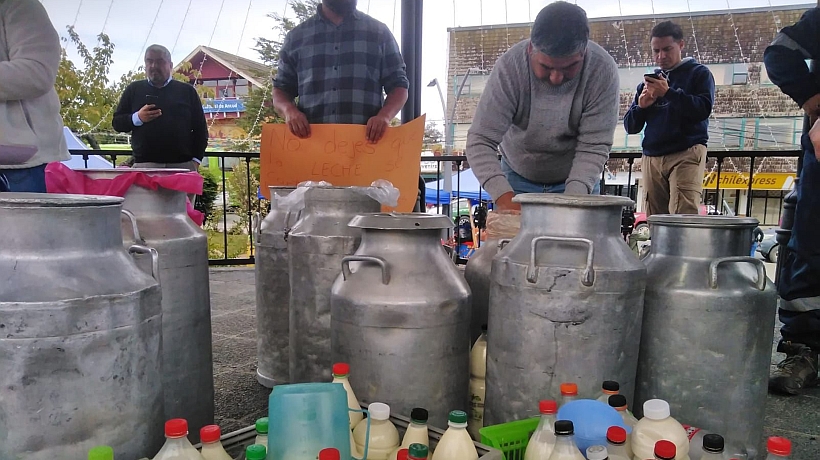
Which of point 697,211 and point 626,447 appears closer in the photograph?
point 626,447

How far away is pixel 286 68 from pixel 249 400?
1953mm

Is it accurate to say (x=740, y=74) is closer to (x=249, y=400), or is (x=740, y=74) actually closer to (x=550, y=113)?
(x=550, y=113)

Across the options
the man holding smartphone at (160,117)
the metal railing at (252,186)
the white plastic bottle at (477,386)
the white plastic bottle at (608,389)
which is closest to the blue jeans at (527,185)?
the white plastic bottle at (477,386)

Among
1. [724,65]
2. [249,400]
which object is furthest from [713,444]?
[724,65]

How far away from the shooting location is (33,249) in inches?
47.8

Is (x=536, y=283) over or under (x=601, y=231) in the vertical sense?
under

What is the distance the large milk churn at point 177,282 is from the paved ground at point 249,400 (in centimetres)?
48

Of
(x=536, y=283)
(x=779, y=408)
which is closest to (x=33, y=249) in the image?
(x=536, y=283)

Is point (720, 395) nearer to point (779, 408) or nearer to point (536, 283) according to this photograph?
point (536, 283)

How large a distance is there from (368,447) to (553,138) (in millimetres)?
1881

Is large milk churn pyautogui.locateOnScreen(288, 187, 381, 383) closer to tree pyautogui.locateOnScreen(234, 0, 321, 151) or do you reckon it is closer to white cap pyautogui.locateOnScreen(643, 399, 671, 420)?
white cap pyautogui.locateOnScreen(643, 399, 671, 420)

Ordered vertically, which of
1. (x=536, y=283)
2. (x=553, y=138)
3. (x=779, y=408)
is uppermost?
(x=553, y=138)

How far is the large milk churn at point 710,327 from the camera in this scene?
1703mm

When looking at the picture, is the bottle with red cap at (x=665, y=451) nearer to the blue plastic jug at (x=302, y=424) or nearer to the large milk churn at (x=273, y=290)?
the blue plastic jug at (x=302, y=424)
